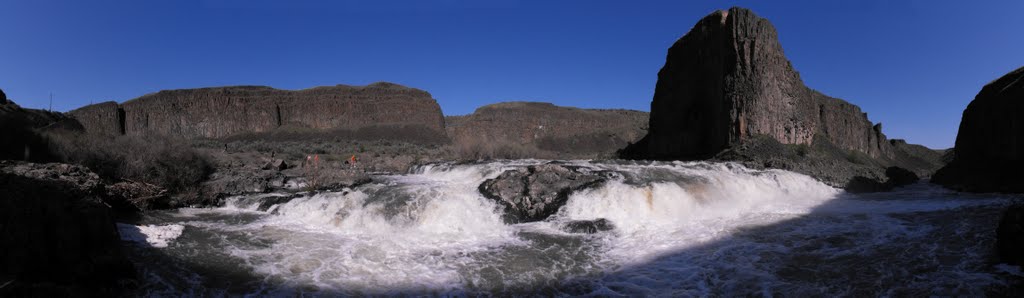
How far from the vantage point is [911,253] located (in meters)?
6.40

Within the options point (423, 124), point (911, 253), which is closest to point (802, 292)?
point (911, 253)

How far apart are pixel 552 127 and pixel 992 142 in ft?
141

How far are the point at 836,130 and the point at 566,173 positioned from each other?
79.4 ft

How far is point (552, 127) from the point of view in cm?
5628

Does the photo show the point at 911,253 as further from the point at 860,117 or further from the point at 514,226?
the point at 860,117

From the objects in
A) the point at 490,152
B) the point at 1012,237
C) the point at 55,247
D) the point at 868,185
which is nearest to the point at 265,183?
the point at 55,247

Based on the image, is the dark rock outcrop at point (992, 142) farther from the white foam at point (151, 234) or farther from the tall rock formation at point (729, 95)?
the white foam at point (151, 234)

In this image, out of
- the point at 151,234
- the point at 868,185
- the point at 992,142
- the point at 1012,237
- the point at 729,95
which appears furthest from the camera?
the point at 729,95

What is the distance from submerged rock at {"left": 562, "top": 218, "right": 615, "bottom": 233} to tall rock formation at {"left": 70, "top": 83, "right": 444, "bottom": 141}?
37.7 m

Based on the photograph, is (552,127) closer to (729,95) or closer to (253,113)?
(253,113)

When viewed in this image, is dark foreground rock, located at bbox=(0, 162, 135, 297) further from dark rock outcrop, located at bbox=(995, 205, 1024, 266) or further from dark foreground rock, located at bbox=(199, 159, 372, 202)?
dark rock outcrop, located at bbox=(995, 205, 1024, 266)

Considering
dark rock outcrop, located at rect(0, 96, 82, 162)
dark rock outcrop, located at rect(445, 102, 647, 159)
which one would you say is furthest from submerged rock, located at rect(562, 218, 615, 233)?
dark rock outcrop, located at rect(445, 102, 647, 159)

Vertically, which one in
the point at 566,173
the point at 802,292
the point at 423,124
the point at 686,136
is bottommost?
the point at 802,292

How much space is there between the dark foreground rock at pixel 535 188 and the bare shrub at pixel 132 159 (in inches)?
321
